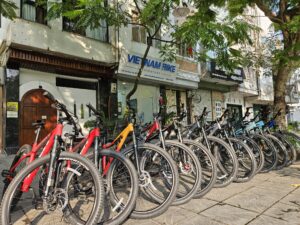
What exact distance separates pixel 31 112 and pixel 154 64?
201 inches

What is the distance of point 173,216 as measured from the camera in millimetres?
2641

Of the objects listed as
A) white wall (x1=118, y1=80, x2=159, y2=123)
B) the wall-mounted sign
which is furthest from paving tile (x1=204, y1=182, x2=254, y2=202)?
the wall-mounted sign

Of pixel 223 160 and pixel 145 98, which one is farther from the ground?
pixel 145 98

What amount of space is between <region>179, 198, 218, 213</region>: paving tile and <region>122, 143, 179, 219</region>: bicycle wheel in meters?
0.29

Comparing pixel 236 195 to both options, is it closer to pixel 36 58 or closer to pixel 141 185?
pixel 141 185

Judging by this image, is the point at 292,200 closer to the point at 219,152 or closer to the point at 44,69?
the point at 219,152

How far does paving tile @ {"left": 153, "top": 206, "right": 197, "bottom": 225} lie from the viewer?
2.52m

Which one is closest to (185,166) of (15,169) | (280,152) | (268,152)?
(15,169)

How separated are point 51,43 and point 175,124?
19.4 ft

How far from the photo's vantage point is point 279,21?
5738 mm

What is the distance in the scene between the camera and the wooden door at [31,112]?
7641 mm

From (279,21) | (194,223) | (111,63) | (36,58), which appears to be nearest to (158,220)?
(194,223)

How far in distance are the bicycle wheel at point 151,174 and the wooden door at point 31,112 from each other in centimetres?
553

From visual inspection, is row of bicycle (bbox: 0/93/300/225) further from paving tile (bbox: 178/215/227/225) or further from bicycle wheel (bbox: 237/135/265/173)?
paving tile (bbox: 178/215/227/225)
